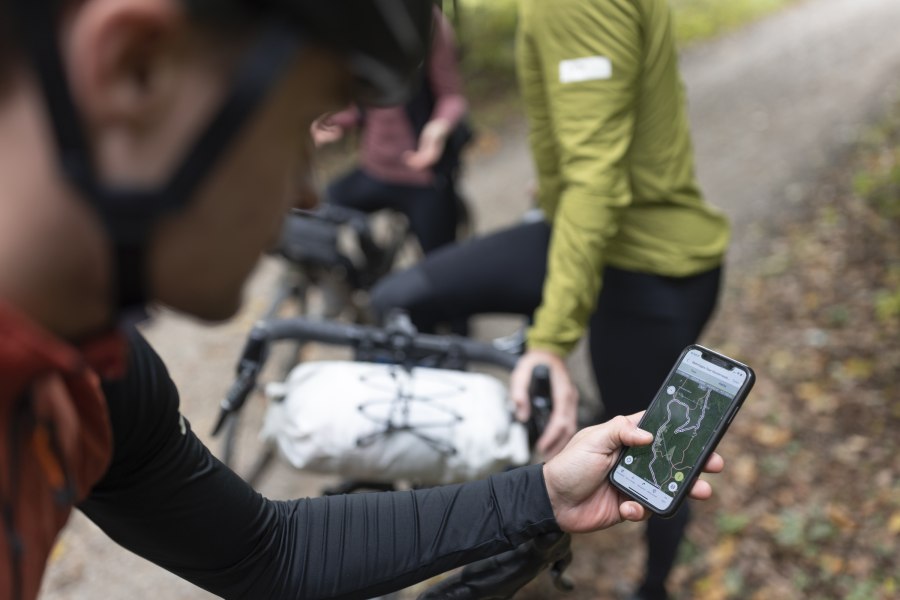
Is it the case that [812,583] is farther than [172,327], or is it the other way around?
[172,327]

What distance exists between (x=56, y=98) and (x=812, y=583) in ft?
10.4

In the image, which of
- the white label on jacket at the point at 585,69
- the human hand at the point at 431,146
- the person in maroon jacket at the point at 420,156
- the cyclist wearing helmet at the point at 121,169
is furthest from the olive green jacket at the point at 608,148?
the person in maroon jacket at the point at 420,156

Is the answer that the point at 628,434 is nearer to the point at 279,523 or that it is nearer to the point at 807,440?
the point at 279,523

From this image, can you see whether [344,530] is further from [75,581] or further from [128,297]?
[75,581]

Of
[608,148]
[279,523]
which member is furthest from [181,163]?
[608,148]

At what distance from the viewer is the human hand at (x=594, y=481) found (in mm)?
1597

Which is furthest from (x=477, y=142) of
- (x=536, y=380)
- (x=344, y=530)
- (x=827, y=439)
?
(x=344, y=530)

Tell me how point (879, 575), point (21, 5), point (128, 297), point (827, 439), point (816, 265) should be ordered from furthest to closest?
1. point (816, 265)
2. point (827, 439)
3. point (879, 575)
4. point (128, 297)
5. point (21, 5)

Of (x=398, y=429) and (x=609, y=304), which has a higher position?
(x=609, y=304)

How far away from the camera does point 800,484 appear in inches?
140

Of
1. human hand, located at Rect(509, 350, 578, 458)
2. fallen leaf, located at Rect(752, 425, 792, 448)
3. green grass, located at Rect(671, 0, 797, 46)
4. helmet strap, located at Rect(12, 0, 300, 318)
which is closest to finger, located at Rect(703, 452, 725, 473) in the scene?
human hand, located at Rect(509, 350, 578, 458)

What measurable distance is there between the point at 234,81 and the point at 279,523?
3.45ft

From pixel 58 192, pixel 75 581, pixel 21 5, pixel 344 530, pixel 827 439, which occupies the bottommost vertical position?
pixel 75 581

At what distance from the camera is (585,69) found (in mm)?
2055
